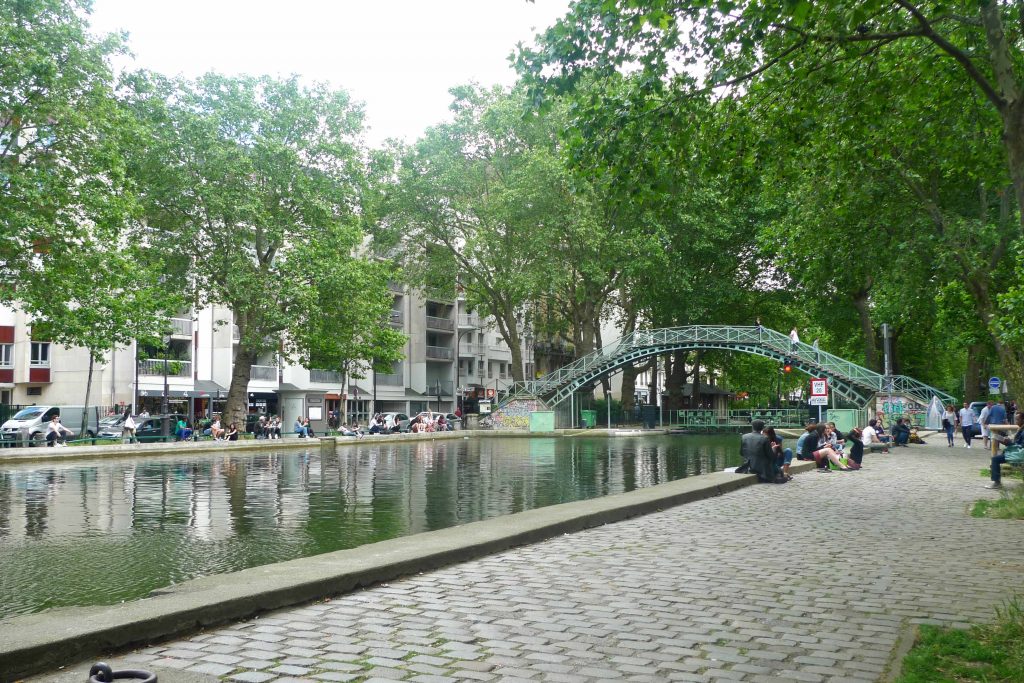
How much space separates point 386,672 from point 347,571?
7.33 ft

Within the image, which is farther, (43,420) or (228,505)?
(43,420)

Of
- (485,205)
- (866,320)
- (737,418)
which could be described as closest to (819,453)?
(866,320)

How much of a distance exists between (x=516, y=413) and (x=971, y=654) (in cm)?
4997

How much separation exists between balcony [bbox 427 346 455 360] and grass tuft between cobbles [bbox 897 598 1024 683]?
71891 millimetres

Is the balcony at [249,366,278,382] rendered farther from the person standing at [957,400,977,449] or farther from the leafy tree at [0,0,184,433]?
the person standing at [957,400,977,449]

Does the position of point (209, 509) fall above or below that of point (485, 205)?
below

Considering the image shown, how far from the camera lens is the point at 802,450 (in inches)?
841

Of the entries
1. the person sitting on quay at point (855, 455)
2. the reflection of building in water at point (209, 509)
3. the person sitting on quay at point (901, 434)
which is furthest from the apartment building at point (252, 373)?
the person sitting on quay at point (901, 434)

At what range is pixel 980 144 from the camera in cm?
1357

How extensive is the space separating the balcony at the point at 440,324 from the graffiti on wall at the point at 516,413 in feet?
77.0

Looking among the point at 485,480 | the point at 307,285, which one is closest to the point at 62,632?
the point at 485,480

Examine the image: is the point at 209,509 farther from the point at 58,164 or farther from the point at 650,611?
the point at 58,164

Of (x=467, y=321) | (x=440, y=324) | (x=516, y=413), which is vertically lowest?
(x=516, y=413)

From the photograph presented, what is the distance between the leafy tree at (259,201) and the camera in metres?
39.2
